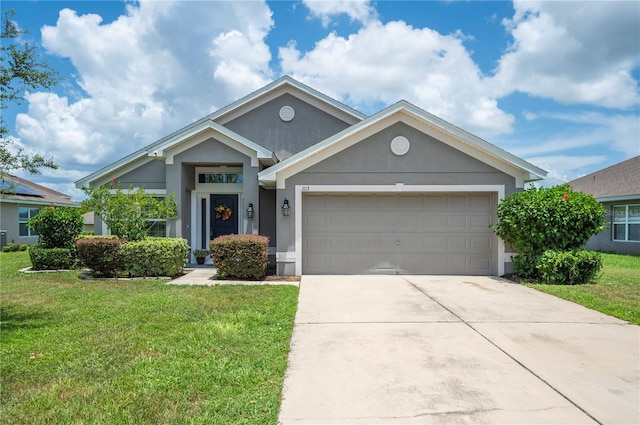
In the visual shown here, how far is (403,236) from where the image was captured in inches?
440

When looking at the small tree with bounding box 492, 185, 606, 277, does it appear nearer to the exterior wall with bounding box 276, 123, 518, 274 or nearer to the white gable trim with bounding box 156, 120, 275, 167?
the exterior wall with bounding box 276, 123, 518, 274

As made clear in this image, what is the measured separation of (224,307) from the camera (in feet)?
23.2

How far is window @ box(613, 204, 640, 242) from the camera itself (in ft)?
57.1

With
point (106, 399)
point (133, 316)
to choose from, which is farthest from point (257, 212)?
point (106, 399)

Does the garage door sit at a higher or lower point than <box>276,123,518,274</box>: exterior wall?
lower

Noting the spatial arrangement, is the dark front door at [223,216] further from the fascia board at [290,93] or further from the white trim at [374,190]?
the white trim at [374,190]

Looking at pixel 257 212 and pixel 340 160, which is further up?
pixel 340 160

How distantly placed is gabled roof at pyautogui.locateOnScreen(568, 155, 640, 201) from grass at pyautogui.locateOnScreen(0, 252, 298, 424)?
672 inches

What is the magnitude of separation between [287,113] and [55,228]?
823cm

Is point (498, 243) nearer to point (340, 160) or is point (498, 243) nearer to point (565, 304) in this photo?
point (565, 304)

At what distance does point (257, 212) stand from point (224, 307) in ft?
17.4

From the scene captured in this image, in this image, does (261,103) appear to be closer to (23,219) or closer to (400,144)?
(400,144)

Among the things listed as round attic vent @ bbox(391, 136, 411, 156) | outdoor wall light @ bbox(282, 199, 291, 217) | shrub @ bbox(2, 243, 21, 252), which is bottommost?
shrub @ bbox(2, 243, 21, 252)

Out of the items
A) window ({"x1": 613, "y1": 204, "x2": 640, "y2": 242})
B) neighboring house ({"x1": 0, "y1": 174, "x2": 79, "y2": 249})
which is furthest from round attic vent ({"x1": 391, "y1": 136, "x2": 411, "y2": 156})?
neighboring house ({"x1": 0, "y1": 174, "x2": 79, "y2": 249})
